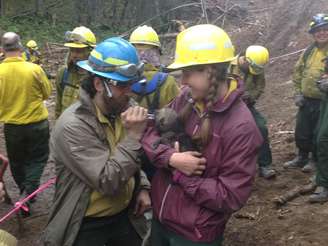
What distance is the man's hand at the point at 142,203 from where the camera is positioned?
320 centimetres

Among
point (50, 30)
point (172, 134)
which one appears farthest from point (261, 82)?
point (50, 30)

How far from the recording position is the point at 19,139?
247 inches

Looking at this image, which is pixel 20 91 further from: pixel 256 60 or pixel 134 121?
pixel 134 121

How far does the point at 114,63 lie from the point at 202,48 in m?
0.57

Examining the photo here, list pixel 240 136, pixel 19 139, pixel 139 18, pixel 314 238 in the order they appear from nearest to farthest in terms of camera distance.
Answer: pixel 240 136 → pixel 314 238 → pixel 19 139 → pixel 139 18

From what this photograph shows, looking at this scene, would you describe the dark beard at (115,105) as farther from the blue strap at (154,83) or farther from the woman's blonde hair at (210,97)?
the blue strap at (154,83)

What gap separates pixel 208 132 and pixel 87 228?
41.3 inches

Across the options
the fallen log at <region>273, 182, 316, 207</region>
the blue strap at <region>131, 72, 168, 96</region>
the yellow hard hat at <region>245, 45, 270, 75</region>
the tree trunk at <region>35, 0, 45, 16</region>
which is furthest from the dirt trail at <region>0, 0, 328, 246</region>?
the tree trunk at <region>35, 0, 45, 16</region>

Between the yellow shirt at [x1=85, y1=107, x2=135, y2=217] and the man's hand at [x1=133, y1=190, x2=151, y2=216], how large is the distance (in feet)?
0.27

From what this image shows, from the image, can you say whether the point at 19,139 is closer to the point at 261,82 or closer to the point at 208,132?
the point at 261,82

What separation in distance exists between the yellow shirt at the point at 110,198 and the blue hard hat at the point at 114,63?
0.87 feet

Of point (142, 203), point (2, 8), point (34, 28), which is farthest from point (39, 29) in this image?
point (142, 203)

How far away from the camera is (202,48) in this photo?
2.64 m

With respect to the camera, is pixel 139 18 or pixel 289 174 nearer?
pixel 289 174
